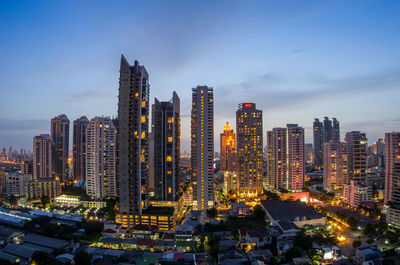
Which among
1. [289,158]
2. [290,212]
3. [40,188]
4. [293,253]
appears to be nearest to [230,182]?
[289,158]

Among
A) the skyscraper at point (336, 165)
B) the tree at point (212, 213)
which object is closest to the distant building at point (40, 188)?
the tree at point (212, 213)

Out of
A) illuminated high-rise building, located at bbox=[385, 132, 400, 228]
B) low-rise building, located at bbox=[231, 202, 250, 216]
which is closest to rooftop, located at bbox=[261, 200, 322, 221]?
low-rise building, located at bbox=[231, 202, 250, 216]

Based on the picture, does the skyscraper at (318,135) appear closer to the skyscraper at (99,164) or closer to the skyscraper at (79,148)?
the skyscraper at (99,164)

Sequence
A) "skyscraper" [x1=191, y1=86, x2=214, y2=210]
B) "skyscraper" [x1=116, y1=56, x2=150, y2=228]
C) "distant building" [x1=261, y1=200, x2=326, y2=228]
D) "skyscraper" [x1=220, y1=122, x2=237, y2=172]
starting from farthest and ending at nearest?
1. "skyscraper" [x1=220, y1=122, x2=237, y2=172]
2. "skyscraper" [x1=191, y1=86, x2=214, y2=210]
3. "skyscraper" [x1=116, y1=56, x2=150, y2=228]
4. "distant building" [x1=261, y1=200, x2=326, y2=228]

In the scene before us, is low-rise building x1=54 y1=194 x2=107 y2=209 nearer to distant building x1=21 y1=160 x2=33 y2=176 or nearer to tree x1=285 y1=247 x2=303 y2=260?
distant building x1=21 y1=160 x2=33 y2=176

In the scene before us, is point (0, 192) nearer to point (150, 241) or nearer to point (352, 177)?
point (150, 241)

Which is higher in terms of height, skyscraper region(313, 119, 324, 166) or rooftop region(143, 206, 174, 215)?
skyscraper region(313, 119, 324, 166)

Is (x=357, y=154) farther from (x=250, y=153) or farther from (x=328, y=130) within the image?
(x=328, y=130)
